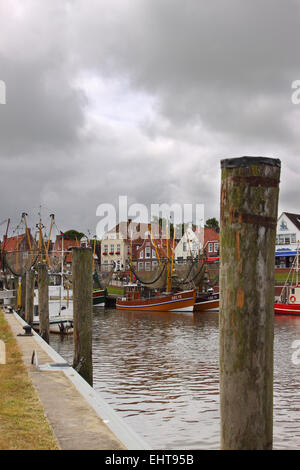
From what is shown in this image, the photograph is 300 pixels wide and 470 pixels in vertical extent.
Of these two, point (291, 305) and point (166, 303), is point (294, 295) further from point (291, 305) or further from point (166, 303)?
point (166, 303)

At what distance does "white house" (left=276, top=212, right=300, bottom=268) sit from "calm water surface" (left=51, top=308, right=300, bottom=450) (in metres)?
56.5

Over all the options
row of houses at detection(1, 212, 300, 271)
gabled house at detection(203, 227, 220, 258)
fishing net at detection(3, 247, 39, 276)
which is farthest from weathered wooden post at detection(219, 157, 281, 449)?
gabled house at detection(203, 227, 220, 258)

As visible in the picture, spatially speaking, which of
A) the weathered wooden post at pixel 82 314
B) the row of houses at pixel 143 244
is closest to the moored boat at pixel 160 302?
the row of houses at pixel 143 244

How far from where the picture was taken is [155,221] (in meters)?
113

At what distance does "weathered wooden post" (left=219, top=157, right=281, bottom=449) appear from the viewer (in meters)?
4.86

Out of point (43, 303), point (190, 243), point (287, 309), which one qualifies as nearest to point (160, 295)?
point (287, 309)

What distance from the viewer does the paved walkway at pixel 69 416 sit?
→ 7.33m

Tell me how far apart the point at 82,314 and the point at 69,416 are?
225 inches

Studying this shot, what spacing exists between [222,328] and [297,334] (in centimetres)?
3379

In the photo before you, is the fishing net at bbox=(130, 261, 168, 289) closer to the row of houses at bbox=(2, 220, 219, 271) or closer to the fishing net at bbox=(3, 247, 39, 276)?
the fishing net at bbox=(3, 247, 39, 276)

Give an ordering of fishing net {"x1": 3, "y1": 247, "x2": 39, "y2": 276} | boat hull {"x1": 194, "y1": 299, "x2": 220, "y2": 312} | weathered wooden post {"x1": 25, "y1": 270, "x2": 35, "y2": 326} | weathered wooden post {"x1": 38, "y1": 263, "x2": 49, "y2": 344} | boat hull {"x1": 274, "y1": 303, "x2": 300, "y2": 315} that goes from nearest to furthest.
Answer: weathered wooden post {"x1": 38, "y1": 263, "x2": 49, "y2": 344} → weathered wooden post {"x1": 25, "y1": 270, "x2": 35, "y2": 326} → boat hull {"x1": 274, "y1": 303, "x2": 300, "y2": 315} → fishing net {"x1": 3, "y1": 247, "x2": 39, "y2": 276} → boat hull {"x1": 194, "y1": 299, "x2": 220, "y2": 312}

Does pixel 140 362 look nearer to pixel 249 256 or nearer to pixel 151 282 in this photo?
pixel 249 256

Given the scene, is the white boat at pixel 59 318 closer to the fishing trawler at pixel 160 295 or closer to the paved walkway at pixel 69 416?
the paved walkway at pixel 69 416

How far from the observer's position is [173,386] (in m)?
18.1
